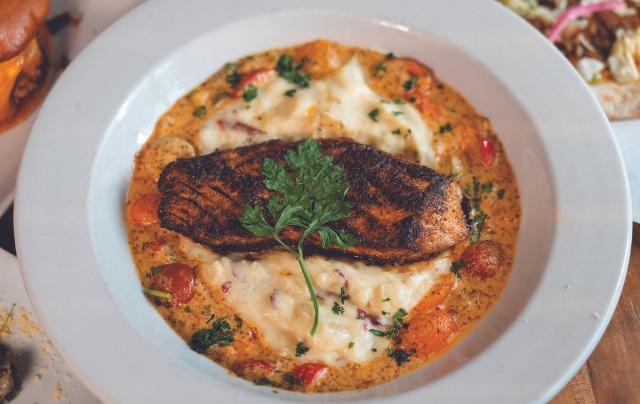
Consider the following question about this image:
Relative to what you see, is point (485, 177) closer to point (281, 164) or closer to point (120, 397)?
point (281, 164)

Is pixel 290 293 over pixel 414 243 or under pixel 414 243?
→ under

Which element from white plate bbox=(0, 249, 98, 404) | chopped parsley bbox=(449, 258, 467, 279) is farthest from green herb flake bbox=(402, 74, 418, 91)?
white plate bbox=(0, 249, 98, 404)

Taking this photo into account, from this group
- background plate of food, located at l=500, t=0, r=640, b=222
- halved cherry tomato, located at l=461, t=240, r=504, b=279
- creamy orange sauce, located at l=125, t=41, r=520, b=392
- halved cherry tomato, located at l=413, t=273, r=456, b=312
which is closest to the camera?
creamy orange sauce, located at l=125, t=41, r=520, b=392

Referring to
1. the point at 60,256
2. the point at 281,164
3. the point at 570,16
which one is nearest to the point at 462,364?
the point at 281,164

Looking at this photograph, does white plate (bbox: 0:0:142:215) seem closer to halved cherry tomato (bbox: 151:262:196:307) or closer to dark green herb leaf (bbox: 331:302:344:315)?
halved cherry tomato (bbox: 151:262:196:307)

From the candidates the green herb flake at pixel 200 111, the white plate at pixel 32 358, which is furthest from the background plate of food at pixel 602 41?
the white plate at pixel 32 358

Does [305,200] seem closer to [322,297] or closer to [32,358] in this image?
[322,297]
